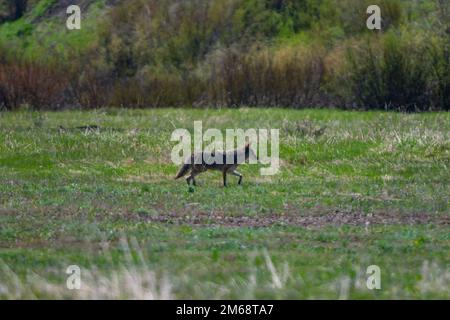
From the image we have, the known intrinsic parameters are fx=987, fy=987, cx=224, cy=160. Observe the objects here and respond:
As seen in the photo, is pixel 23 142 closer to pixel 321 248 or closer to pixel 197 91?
pixel 321 248

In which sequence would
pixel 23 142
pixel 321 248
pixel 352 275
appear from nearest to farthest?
pixel 352 275, pixel 321 248, pixel 23 142

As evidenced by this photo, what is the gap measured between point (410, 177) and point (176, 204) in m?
6.18

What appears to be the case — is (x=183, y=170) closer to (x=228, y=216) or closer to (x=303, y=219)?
(x=228, y=216)

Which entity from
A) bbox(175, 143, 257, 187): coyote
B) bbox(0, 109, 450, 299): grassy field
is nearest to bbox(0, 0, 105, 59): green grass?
bbox(0, 109, 450, 299): grassy field

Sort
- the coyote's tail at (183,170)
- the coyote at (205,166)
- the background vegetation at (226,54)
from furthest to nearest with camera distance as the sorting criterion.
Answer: the background vegetation at (226,54), the coyote's tail at (183,170), the coyote at (205,166)

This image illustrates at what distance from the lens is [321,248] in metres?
12.4

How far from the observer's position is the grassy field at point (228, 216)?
9984mm

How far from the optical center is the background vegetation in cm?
3762

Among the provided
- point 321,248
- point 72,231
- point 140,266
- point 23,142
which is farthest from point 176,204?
point 23,142

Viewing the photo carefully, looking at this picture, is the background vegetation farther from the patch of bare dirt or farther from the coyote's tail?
the patch of bare dirt

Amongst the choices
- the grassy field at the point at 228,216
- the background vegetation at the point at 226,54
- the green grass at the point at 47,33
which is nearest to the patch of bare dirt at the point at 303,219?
the grassy field at the point at 228,216

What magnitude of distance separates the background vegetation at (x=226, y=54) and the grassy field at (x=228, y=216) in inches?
342

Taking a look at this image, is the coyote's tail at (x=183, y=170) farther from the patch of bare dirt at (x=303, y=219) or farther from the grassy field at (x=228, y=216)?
the patch of bare dirt at (x=303, y=219)

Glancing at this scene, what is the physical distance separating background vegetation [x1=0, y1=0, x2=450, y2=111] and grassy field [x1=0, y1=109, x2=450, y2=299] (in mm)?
8675
